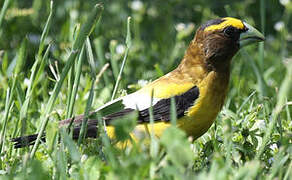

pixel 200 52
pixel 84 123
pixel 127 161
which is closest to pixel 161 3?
pixel 200 52

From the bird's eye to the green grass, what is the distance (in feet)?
0.42

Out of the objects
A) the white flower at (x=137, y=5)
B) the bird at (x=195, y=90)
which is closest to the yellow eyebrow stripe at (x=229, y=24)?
the bird at (x=195, y=90)

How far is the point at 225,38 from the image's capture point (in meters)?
3.62

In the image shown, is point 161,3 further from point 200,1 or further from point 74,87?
point 74,87

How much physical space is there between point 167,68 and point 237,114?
1408 millimetres

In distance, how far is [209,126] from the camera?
3.38 meters

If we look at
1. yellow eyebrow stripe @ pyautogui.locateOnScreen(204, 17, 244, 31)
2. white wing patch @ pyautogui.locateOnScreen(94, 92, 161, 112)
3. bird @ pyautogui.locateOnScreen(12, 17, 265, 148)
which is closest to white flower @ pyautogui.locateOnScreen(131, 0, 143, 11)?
bird @ pyautogui.locateOnScreen(12, 17, 265, 148)

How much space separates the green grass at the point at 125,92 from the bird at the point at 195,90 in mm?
111

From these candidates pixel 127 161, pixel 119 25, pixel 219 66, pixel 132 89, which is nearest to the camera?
pixel 127 161

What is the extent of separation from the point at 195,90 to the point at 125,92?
45 centimetres

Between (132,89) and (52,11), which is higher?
(52,11)

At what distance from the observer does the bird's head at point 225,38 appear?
362cm

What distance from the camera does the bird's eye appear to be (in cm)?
363

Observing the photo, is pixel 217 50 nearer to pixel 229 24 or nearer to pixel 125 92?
pixel 229 24
